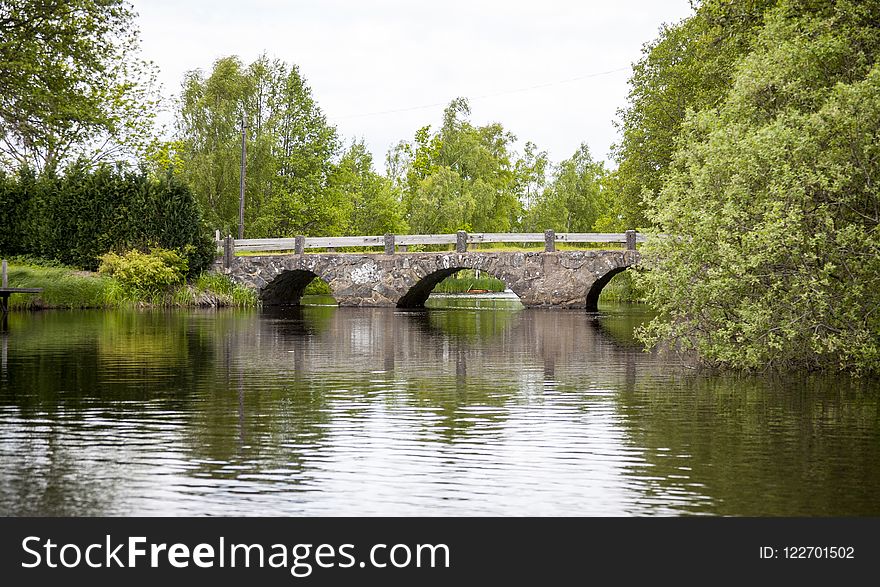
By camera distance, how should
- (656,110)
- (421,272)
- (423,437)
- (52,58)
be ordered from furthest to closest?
1. (421,272)
2. (656,110)
3. (52,58)
4. (423,437)

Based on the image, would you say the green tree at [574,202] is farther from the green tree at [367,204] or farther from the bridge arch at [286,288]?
the bridge arch at [286,288]

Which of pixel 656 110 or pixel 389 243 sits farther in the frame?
pixel 389 243

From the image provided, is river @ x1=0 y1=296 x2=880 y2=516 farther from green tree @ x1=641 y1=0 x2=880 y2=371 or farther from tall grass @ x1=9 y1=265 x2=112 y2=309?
tall grass @ x1=9 y1=265 x2=112 y2=309

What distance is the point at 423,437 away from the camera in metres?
8.52

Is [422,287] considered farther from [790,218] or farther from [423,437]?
[423,437]

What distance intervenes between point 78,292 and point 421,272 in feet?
41.3

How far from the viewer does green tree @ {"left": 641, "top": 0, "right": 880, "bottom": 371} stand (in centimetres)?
1242

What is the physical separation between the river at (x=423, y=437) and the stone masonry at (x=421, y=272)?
21178 millimetres

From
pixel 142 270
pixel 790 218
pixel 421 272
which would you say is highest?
pixel 790 218

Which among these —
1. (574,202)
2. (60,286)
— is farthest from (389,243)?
(574,202)

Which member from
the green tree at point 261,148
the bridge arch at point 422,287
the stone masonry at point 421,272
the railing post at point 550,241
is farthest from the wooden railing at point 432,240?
the green tree at point 261,148

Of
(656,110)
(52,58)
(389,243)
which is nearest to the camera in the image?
(52,58)

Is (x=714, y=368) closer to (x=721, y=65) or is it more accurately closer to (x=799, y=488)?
(x=799, y=488)
